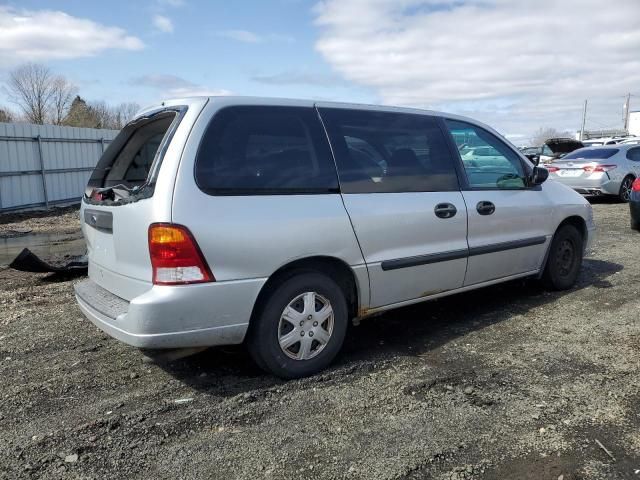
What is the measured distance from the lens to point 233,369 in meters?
3.90

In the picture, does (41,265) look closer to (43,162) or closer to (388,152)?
(388,152)

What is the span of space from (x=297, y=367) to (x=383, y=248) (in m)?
1.02

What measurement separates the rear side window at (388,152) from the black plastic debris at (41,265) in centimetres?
418

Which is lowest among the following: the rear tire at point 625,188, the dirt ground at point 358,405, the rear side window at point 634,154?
the dirt ground at point 358,405

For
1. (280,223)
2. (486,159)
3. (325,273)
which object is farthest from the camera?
(486,159)

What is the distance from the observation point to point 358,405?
3346 mm

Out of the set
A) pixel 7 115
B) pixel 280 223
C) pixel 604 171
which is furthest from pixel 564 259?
pixel 7 115

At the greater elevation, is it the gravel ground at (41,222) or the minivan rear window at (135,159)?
the minivan rear window at (135,159)

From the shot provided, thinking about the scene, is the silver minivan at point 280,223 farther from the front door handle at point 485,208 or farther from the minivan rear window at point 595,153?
the minivan rear window at point 595,153

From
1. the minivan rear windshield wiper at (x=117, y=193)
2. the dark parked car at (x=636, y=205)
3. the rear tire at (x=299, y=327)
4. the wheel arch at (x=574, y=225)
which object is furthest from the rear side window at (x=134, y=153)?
the dark parked car at (x=636, y=205)

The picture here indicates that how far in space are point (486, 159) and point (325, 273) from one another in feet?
6.63

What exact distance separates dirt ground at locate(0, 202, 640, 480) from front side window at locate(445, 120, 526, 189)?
120 cm

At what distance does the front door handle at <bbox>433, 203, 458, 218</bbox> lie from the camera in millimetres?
4280

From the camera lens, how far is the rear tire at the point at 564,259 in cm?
558
